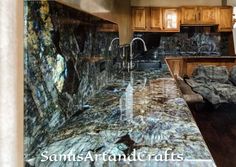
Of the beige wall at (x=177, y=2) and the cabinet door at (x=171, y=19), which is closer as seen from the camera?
the cabinet door at (x=171, y=19)

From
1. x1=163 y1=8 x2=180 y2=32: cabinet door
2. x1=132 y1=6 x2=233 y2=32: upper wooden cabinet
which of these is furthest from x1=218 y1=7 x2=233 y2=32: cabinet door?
x1=163 y1=8 x2=180 y2=32: cabinet door

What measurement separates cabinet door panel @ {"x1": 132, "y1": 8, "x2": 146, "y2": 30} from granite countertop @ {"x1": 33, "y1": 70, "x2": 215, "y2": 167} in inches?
224

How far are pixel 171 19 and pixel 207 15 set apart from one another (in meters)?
0.78

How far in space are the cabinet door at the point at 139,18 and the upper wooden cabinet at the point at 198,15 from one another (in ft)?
2.77

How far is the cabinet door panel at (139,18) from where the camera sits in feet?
25.7

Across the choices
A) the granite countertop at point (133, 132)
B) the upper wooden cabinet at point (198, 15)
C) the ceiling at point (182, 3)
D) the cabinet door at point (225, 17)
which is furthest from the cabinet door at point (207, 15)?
the granite countertop at point (133, 132)

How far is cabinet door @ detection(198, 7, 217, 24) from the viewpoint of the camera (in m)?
7.79

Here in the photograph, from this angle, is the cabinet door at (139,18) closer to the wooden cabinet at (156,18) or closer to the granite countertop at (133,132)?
the wooden cabinet at (156,18)

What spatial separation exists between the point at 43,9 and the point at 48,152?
488 mm

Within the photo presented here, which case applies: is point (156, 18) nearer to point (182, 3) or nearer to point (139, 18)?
point (139, 18)

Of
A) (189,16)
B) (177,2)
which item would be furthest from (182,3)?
(189,16)

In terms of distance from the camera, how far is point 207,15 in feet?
25.6

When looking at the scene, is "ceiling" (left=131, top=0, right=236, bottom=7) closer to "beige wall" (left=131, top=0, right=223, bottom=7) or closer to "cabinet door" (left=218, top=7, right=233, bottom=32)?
"beige wall" (left=131, top=0, right=223, bottom=7)

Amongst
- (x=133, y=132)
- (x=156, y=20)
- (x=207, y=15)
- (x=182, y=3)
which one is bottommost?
(x=133, y=132)
